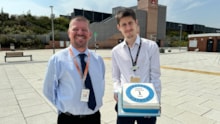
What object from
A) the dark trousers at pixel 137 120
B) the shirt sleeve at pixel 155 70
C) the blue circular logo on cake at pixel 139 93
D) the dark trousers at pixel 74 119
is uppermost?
the shirt sleeve at pixel 155 70

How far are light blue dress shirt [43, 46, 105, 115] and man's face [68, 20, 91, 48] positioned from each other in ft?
0.25

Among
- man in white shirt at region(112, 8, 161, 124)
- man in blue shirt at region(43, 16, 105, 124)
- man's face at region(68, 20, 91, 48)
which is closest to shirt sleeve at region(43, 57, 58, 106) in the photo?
man in blue shirt at region(43, 16, 105, 124)

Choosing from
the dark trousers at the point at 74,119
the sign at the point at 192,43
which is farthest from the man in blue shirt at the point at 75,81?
the sign at the point at 192,43

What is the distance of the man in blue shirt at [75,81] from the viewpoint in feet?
5.54

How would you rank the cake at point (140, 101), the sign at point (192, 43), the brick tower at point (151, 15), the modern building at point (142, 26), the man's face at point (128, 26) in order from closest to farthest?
the cake at point (140, 101), the man's face at point (128, 26), the sign at point (192, 43), the modern building at point (142, 26), the brick tower at point (151, 15)

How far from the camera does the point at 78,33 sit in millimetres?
1744

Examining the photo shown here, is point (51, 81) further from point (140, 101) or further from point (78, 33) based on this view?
point (140, 101)

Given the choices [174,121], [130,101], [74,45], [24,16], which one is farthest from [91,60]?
[24,16]

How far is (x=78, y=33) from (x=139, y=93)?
2.85ft

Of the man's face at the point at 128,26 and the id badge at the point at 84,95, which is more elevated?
the man's face at the point at 128,26

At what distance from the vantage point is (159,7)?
44.9 meters

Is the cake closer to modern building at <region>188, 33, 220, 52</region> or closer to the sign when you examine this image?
modern building at <region>188, 33, 220, 52</region>

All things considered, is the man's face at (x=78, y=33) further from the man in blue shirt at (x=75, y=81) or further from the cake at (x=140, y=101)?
the cake at (x=140, y=101)

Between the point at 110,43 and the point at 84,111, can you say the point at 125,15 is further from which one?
the point at 110,43
